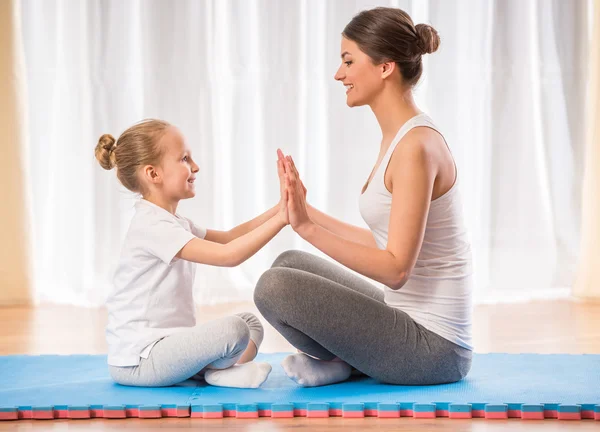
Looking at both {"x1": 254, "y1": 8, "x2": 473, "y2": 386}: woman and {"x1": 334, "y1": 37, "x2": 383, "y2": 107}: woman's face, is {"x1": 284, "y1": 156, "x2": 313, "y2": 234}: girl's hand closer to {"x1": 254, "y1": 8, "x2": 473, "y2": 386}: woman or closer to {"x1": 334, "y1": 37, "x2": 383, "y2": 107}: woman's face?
{"x1": 254, "y1": 8, "x2": 473, "y2": 386}: woman

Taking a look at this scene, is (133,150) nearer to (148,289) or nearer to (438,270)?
(148,289)

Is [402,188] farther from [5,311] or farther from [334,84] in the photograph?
[5,311]

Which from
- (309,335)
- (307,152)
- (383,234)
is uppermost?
(307,152)

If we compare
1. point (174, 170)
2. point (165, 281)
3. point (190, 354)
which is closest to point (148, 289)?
point (165, 281)

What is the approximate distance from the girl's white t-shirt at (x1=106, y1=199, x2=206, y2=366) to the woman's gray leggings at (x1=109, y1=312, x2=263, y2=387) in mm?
31

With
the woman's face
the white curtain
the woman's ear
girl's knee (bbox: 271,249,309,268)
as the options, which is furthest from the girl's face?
the white curtain

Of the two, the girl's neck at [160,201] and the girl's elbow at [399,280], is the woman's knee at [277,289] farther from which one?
the girl's neck at [160,201]

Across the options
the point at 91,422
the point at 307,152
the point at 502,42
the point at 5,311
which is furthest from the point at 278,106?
the point at 91,422

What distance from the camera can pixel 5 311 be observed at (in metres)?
3.96

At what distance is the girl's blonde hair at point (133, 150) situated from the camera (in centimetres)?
224

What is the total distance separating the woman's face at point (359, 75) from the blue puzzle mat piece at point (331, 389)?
774mm

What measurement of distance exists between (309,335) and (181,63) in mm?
2400

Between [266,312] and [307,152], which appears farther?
[307,152]

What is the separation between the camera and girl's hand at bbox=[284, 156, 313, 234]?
1.94 meters
